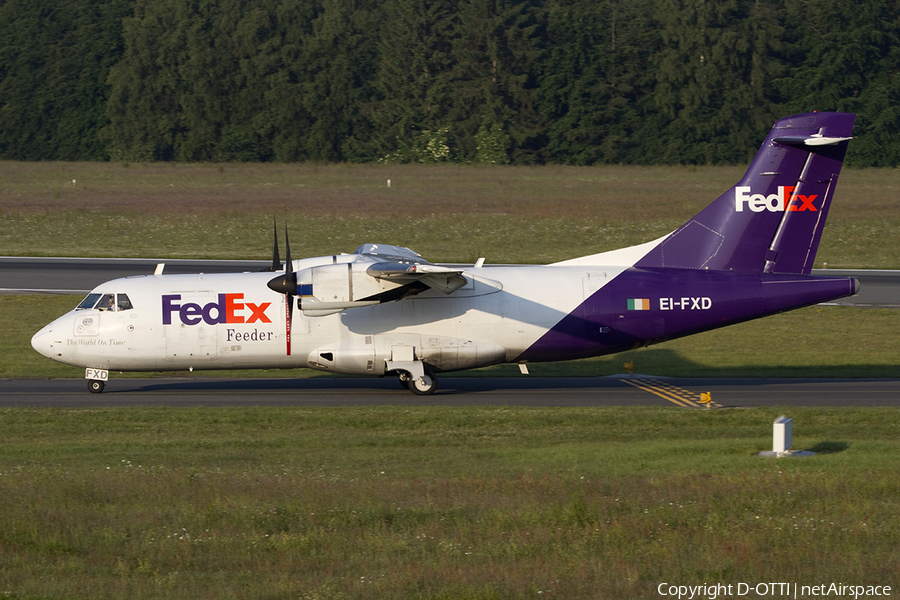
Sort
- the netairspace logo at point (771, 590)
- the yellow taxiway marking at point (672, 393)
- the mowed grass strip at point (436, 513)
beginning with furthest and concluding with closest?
the yellow taxiway marking at point (672, 393)
the mowed grass strip at point (436, 513)
the netairspace logo at point (771, 590)

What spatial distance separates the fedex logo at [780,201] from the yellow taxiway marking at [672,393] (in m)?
4.73

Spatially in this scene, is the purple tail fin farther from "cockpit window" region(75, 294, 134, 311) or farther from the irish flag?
"cockpit window" region(75, 294, 134, 311)

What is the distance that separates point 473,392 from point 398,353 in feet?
7.99

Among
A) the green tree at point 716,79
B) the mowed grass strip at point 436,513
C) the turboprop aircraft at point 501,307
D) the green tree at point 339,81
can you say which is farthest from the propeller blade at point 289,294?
the green tree at point 339,81

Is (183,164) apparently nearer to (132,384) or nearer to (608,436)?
(132,384)

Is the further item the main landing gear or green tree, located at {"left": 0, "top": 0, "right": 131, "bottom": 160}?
green tree, located at {"left": 0, "top": 0, "right": 131, "bottom": 160}

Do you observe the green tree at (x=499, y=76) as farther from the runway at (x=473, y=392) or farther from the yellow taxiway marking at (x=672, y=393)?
the yellow taxiway marking at (x=672, y=393)

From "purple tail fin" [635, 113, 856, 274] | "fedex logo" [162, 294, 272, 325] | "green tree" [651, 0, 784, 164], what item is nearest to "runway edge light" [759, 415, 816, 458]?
"purple tail fin" [635, 113, 856, 274]

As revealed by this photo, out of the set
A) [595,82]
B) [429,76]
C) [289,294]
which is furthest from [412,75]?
[289,294]

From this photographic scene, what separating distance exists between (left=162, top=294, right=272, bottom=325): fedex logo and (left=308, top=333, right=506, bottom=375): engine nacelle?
1650 mm

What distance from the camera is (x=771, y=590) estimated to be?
9.27 metres

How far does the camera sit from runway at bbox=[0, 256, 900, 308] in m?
35.4

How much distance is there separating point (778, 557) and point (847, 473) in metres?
4.01

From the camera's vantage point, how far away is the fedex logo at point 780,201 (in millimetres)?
23047
